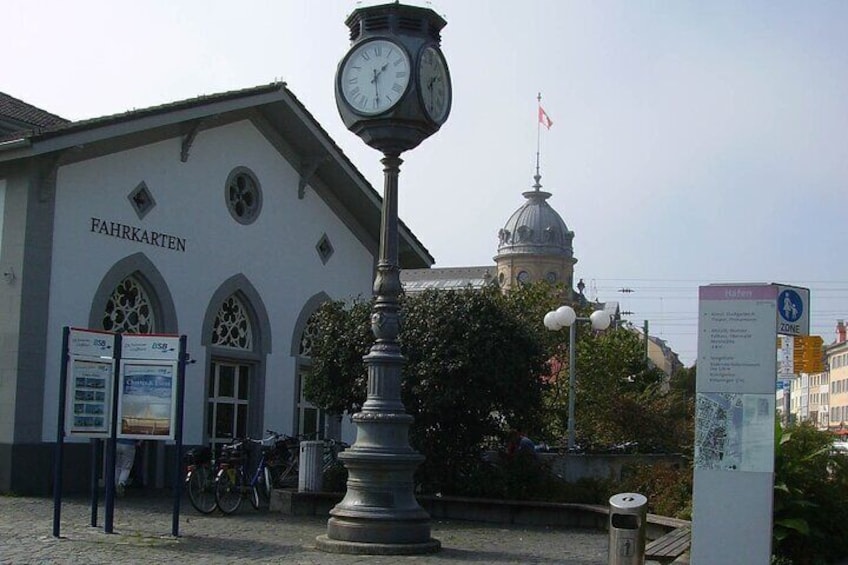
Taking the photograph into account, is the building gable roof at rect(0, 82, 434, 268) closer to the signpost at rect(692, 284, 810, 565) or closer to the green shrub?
the signpost at rect(692, 284, 810, 565)

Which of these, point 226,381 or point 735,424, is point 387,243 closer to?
point 735,424

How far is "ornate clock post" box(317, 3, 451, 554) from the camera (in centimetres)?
1229

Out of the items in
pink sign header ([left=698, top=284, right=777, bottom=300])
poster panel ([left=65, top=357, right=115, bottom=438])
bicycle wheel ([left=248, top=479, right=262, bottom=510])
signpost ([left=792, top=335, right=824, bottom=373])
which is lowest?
bicycle wheel ([left=248, top=479, right=262, bottom=510])

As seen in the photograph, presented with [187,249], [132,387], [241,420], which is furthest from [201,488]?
[241,420]

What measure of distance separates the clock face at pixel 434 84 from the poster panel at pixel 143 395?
4269 mm

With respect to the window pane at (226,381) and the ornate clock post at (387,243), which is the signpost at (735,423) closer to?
the ornate clock post at (387,243)

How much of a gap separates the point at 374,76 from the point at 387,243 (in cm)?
186

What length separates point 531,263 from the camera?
127500 millimetres

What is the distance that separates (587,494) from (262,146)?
1051 centimetres

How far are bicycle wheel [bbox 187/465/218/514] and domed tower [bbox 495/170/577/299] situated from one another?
110123mm

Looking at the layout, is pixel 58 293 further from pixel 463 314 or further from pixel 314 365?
pixel 463 314

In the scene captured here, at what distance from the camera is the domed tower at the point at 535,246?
128m

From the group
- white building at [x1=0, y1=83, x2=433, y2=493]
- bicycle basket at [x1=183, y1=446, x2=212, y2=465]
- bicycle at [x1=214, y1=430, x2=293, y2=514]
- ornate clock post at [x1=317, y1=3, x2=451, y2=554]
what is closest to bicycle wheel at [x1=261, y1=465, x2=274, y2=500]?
bicycle at [x1=214, y1=430, x2=293, y2=514]

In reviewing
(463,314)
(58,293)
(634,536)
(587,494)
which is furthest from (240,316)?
(634,536)
